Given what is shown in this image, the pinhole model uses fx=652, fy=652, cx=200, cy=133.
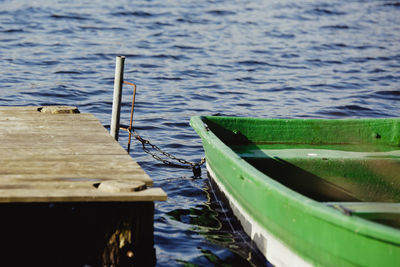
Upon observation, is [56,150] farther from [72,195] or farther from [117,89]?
[117,89]

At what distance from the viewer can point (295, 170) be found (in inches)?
265

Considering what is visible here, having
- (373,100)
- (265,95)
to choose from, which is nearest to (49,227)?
(265,95)

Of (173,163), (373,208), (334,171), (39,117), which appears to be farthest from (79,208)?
(173,163)

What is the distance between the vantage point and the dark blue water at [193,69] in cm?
729

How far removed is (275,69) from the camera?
1548 centimetres

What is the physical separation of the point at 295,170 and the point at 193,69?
8244mm

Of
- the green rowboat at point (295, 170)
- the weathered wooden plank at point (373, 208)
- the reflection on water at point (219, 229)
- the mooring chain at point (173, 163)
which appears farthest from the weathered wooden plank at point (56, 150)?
the weathered wooden plank at point (373, 208)

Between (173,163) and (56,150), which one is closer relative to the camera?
(56,150)

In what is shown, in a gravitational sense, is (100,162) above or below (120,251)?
above

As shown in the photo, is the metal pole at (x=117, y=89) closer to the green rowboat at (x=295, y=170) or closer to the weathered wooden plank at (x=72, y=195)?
the green rowboat at (x=295, y=170)

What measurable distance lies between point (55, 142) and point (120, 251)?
1697 millimetres

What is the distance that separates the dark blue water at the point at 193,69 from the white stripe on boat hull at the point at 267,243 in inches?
8.3

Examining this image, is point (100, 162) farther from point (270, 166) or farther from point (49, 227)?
point (270, 166)

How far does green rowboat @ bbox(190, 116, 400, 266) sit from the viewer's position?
486 centimetres
